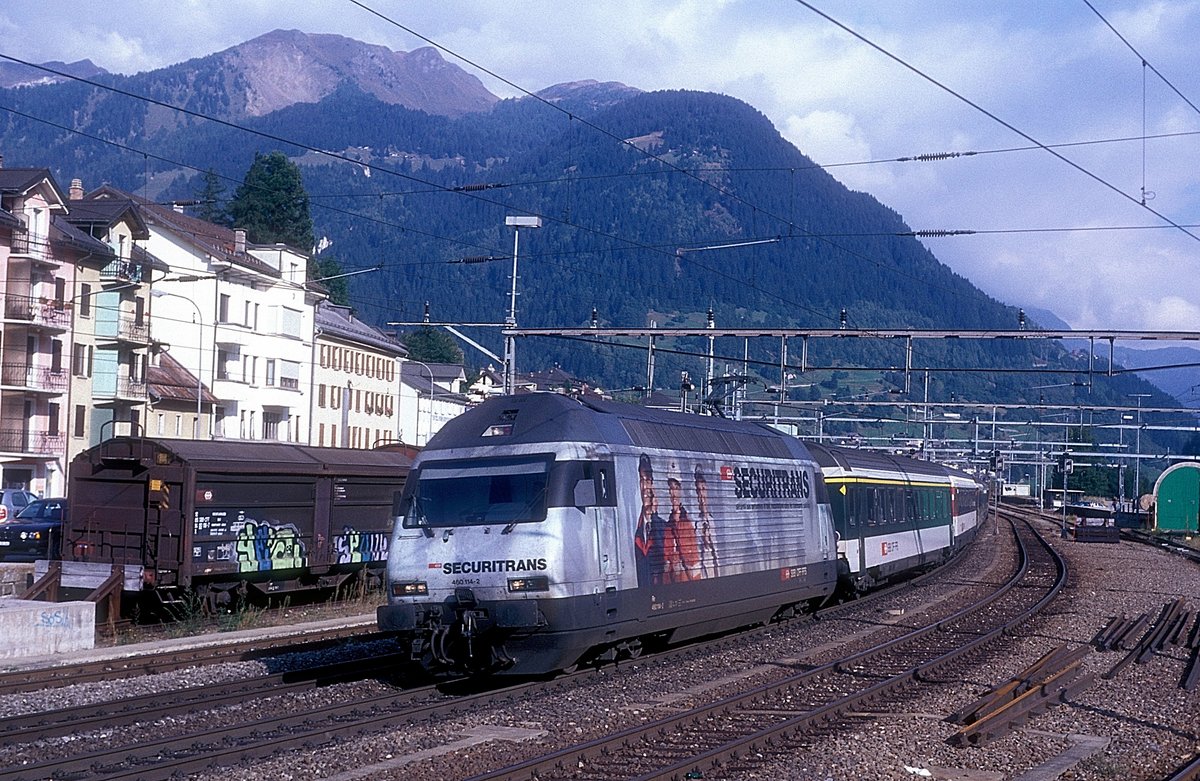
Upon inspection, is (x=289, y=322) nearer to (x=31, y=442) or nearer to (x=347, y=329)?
(x=347, y=329)

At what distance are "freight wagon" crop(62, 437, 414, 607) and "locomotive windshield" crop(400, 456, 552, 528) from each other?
9175 millimetres

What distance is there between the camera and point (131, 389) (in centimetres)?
5553

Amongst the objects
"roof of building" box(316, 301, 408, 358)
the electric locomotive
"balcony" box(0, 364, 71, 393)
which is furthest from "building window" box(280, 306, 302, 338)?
the electric locomotive

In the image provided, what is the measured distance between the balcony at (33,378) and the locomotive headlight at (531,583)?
Result: 40418 mm

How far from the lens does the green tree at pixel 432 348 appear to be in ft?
408

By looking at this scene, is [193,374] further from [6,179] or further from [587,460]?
[587,460]

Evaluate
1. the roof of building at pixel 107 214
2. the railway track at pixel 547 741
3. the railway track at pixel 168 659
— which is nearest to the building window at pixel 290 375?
the roof of building at pixel 107 214

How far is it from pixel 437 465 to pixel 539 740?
466 cm

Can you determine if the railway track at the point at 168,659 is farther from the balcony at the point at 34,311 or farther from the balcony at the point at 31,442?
the balcony at the point at 34,311

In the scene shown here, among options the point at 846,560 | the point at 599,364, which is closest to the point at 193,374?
the point at 846,560

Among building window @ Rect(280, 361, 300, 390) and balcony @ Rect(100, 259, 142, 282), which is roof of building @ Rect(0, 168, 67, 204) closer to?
balcony @ Rect(100, 259, 142, 282)

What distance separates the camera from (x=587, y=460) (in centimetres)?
1555

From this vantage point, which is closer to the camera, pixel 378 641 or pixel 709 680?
pixel 709 680

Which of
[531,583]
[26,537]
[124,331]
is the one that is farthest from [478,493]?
[124,331]
